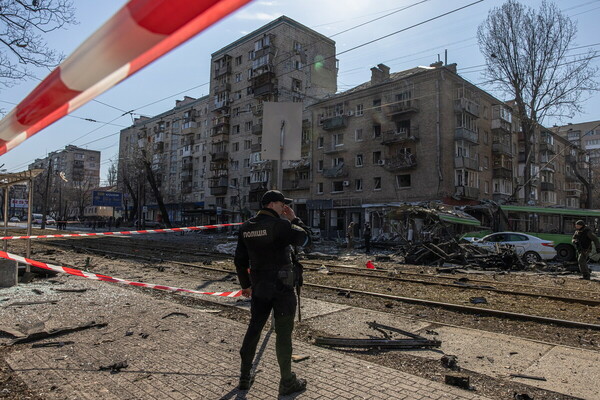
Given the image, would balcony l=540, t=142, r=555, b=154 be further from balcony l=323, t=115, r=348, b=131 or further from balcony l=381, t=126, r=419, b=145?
balcony l=323, t=115, r=348, b=131

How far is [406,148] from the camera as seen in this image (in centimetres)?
3912

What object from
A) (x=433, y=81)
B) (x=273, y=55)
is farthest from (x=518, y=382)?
(x=273, y=55)

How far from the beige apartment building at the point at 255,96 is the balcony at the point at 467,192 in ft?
57.0

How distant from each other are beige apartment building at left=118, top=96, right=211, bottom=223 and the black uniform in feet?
186

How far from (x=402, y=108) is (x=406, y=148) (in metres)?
3.87

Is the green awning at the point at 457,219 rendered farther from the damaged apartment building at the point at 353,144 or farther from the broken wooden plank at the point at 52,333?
the broken wooden plank at the point at 52,333

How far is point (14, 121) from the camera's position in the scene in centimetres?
209

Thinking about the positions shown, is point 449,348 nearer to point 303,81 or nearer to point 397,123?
point 397,123

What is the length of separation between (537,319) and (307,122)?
142ft

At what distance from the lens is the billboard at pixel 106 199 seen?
56181mm

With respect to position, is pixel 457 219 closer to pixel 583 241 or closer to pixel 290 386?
pixel 583 241

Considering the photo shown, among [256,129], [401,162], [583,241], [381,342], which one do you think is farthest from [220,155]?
[381,342]

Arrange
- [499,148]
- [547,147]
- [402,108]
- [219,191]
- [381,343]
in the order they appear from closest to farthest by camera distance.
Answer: [381,343], [402,108], [499,148], [547,147], [219,191]

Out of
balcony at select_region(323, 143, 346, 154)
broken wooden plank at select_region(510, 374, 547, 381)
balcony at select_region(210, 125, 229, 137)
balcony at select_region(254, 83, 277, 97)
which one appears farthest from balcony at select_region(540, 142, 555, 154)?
broken wooden plank at select_region(510, 374, 547, 381)
